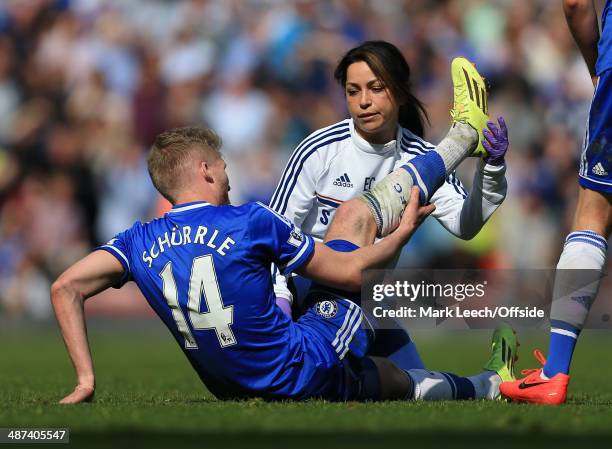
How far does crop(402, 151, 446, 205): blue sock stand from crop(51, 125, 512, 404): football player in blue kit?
248 millimetres

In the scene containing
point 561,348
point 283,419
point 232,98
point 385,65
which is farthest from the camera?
point 232,98

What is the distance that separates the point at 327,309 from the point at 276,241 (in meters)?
0.57

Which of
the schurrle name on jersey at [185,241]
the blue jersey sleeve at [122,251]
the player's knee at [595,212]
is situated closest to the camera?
the schurrle name on jersey at [185,241]

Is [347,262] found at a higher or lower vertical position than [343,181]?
lower

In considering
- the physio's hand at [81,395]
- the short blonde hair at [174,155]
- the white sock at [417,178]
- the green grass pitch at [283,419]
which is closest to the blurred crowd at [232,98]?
the green grass pitch at [283,419]

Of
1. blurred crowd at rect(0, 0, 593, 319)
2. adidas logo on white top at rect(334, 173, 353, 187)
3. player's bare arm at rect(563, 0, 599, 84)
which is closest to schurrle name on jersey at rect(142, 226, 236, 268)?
adidas logo on white top at rect(334, 173, 353, 187)

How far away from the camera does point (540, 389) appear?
5508mm

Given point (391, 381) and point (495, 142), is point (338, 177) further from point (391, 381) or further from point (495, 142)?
point (391, 381)

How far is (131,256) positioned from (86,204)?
10.4 m

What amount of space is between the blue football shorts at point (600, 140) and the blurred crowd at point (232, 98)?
28.6ft

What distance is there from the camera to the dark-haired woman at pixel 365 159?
268 inches

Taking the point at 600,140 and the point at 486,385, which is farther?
the point at 486,385

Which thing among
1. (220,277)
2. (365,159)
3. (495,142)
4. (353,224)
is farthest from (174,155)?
(495,142)

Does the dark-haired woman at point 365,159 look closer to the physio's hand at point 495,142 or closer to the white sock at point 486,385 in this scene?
the physio's hand at point 495,142
